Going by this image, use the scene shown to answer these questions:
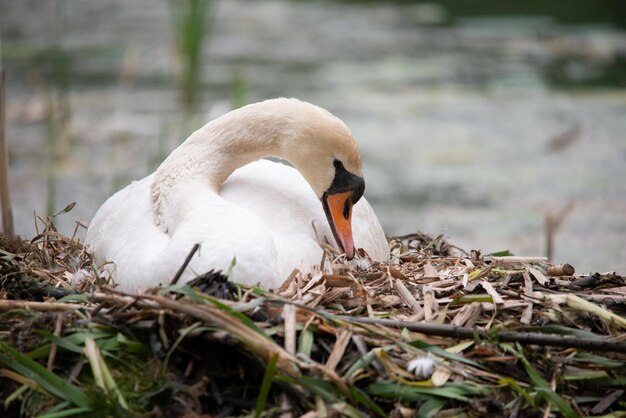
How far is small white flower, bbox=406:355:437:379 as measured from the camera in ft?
8.93

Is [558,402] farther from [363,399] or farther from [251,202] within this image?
[251,202]

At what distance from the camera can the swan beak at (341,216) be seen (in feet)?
11.6

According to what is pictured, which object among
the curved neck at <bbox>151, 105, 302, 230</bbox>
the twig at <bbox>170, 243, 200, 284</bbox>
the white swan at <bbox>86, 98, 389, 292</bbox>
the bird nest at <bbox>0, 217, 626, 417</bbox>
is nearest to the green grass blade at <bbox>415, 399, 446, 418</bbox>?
the bird nest at <bbox>0, 217, 626, 417</bbox>

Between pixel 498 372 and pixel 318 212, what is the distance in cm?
112

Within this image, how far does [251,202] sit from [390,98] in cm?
545

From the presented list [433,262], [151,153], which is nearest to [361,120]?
[151,153]

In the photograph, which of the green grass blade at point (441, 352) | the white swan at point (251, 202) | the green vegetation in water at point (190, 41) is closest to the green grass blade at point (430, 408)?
the green grass blade at point (441, 352)

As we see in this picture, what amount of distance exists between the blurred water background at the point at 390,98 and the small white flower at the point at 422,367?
2.40m

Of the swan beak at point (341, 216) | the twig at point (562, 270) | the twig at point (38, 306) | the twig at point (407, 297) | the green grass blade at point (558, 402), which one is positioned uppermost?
the swan beak at point (341, 216)

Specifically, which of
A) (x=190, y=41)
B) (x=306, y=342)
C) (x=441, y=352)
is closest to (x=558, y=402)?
(x=441, y=352)

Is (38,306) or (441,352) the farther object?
(38,306)

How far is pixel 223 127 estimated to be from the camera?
3.72 metres

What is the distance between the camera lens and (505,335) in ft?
9.21

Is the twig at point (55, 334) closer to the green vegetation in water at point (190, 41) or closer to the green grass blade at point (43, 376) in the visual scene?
the green grass blade at point (43, 376)
